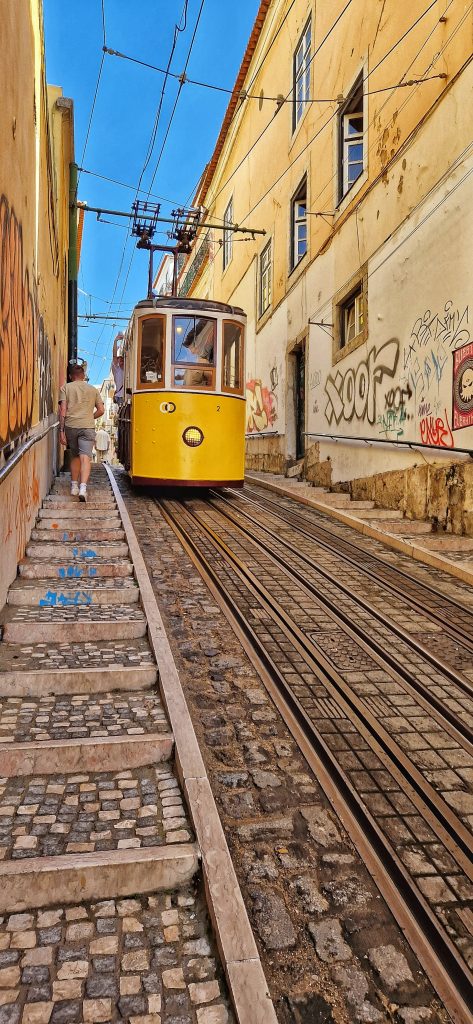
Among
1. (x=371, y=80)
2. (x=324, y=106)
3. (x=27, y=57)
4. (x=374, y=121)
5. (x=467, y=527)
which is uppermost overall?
(x=324, y=106)

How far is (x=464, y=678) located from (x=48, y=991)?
3009 mm

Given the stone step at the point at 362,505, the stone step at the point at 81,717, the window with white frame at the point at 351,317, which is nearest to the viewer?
the stone step at the point at 81,717

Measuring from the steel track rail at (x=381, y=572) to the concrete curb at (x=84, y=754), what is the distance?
2598 millimetres

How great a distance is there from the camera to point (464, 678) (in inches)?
158

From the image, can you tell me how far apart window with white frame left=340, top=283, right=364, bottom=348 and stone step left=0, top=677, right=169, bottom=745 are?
9.25 m

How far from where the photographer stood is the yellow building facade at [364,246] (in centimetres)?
797

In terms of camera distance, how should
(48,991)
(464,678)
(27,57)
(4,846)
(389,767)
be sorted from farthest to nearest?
(27,57), (464,678), (389,767), (4,846), (48,991)

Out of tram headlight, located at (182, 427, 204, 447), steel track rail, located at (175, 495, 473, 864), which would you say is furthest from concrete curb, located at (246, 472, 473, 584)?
tram headlight, located at (182, 427, 204, 447)

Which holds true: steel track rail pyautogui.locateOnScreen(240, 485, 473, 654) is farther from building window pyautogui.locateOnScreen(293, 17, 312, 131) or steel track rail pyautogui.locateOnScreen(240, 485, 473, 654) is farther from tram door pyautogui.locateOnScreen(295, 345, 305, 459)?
building window pyautogui.locateOnScreen(293, 17, 312, 131)

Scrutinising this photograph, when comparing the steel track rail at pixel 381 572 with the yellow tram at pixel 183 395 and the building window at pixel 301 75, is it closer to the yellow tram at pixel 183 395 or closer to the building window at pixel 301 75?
the yellow tram at pixel 183 395

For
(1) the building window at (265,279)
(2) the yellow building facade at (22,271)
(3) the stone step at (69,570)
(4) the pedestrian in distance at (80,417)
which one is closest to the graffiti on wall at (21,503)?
(2) the yellow building facade at (22,271)

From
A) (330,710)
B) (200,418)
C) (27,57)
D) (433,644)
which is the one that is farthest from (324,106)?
(330,710)

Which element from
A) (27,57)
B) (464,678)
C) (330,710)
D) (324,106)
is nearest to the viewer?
(330,710)

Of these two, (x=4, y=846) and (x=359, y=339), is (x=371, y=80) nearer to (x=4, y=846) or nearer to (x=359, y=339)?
(x=359, y=339)
